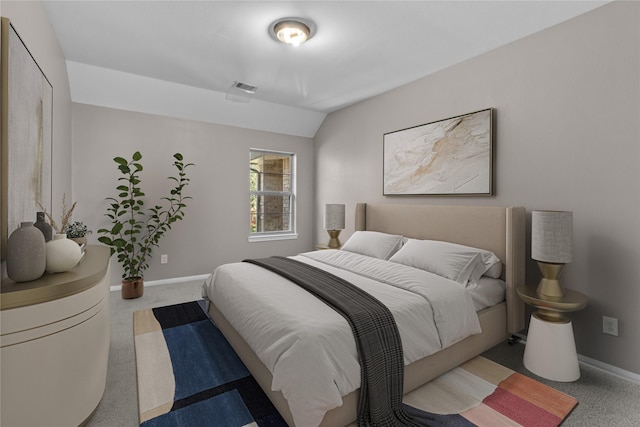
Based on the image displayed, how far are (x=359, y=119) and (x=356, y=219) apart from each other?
144cm

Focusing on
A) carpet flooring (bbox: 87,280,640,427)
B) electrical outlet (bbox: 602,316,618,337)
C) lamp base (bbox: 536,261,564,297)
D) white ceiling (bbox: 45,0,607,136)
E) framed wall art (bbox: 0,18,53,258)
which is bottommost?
carpet flooring (bbox: 87,280,640,427)

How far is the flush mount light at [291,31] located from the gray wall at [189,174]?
89.4 inches

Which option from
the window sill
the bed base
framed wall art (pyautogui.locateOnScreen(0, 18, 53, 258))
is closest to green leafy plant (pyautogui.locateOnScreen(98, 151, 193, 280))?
the window sill

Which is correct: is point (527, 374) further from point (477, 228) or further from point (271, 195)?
point (271, 195)

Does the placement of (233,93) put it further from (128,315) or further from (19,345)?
(19,345)

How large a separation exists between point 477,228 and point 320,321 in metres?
1.91

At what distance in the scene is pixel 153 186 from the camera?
158 inches

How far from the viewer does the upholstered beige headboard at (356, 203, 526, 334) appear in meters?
2.46

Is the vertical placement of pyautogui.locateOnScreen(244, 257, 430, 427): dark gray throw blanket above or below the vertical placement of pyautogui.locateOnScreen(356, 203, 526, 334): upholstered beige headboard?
below

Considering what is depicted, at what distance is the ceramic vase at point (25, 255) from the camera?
4.49 ft

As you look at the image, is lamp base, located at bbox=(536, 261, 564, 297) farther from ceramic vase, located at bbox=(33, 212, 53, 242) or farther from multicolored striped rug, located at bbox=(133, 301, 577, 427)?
ceramic vase, located at bbox=(33, 212, 53, 242)

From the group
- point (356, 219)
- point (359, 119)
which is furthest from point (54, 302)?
point (359, 119)

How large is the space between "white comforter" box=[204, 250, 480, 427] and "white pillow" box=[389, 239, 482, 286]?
16 centimetres

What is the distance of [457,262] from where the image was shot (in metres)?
2.51
